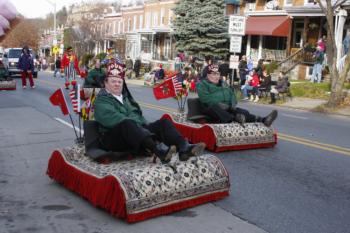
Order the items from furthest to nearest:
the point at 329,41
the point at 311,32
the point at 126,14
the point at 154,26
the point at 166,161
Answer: the point at 126,14 → the point at 154,26 → the point at 311,32 → the point at 329,41 → the point at 166,161

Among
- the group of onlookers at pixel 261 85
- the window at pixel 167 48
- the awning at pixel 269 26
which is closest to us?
the group of onlookers at pixel 261 85

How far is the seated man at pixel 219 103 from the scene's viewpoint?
9.33 meters

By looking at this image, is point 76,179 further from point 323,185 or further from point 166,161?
point 323,185

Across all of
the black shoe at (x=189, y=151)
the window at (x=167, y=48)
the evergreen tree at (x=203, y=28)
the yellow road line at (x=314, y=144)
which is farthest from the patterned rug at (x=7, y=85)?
the window at (x=167, y=48)

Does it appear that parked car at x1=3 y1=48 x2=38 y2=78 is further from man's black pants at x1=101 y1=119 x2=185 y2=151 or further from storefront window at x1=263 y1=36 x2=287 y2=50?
man's black pants at x1=101 y1=119 x2=185 y2=151

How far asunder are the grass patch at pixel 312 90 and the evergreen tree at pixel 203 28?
14.4 m

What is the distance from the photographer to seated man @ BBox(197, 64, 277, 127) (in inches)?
367

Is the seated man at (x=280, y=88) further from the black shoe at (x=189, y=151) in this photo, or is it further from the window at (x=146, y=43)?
the window at (x=146, y=43)

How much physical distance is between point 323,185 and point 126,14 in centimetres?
6054

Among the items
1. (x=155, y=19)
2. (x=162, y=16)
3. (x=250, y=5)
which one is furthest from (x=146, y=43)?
(x=250, y=5)

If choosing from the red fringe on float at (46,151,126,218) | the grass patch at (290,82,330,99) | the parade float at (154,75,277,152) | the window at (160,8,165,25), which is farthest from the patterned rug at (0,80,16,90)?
the window at (160,8,165,25)

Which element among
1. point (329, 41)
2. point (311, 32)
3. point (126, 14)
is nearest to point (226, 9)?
point (311, 32)

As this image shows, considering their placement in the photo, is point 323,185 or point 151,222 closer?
point 151,222

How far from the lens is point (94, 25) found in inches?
2584
